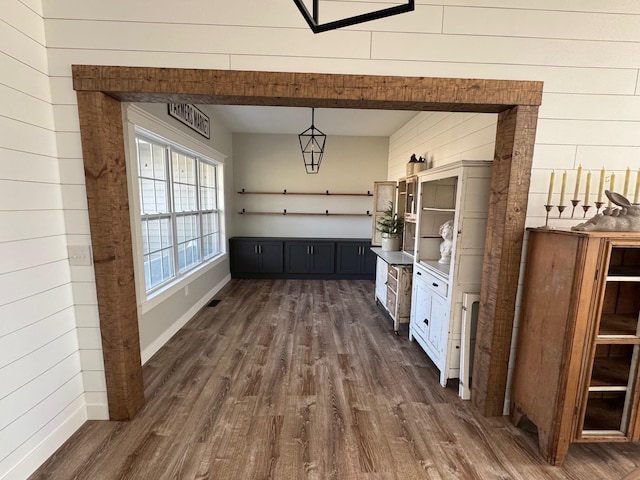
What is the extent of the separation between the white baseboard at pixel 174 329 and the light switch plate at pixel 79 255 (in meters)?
1.20

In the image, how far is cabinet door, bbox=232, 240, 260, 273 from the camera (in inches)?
221

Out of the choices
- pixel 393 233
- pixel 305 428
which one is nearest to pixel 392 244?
pixel 393 233

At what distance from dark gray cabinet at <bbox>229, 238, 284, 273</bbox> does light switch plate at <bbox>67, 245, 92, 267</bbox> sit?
3741mm

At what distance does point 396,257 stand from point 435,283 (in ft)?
3.94

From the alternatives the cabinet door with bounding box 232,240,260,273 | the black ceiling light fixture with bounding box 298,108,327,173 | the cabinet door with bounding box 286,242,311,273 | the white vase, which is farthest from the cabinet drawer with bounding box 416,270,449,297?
the cabinet door with bounding box 232,240,260,273

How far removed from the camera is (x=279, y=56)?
1.73 metres

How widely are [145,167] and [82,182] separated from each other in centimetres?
125

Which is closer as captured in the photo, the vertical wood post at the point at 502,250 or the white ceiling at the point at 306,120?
the vertical wood post at the point at 502,250

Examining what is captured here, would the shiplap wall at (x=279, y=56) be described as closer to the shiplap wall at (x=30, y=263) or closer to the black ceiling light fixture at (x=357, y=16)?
the shiplap wall at (x=30, y=263)

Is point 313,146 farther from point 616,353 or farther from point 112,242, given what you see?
point 616,353

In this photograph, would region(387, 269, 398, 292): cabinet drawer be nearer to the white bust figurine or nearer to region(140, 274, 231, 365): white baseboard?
the white bust figurine

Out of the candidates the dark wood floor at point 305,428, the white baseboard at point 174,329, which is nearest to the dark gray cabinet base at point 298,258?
the white baseboard at point 174,329

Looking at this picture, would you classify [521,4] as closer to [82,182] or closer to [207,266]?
[82,182]

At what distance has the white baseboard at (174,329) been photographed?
9.22 feet
